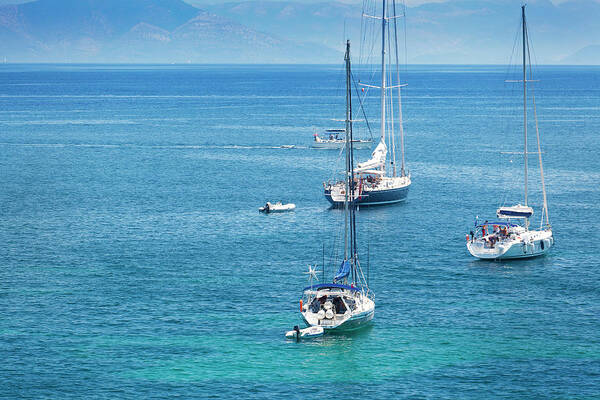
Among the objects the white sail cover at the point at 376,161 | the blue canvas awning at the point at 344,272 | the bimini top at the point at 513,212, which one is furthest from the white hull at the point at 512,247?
the white sail cover at the point at 376,161

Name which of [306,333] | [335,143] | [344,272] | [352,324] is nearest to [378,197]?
[344,272]

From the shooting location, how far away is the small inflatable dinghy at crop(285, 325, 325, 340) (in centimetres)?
5959

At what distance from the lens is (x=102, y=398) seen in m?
51.6

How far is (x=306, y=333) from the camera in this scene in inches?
2347

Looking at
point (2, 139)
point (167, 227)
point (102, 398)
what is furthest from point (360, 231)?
point (2, 139)

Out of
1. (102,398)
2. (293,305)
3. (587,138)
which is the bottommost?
(102,398)

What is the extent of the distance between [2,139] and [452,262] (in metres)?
130

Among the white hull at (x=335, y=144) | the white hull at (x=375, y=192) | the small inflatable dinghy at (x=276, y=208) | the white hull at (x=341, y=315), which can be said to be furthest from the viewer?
the white hull at (x=335, y=144)

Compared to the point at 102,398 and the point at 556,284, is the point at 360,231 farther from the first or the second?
the point at 102,398

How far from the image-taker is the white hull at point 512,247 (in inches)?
3137

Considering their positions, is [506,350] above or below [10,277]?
below

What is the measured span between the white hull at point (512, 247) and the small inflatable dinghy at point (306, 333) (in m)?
25.5

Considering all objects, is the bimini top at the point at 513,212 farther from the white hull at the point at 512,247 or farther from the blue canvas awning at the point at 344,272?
the blue canvas awning at the point at 344,272

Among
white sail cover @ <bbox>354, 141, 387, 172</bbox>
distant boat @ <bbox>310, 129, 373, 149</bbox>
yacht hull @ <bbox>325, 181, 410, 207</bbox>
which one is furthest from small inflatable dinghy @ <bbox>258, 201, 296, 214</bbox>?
distant boat @ <bbox>310, 129, 373, 149</bbox>
